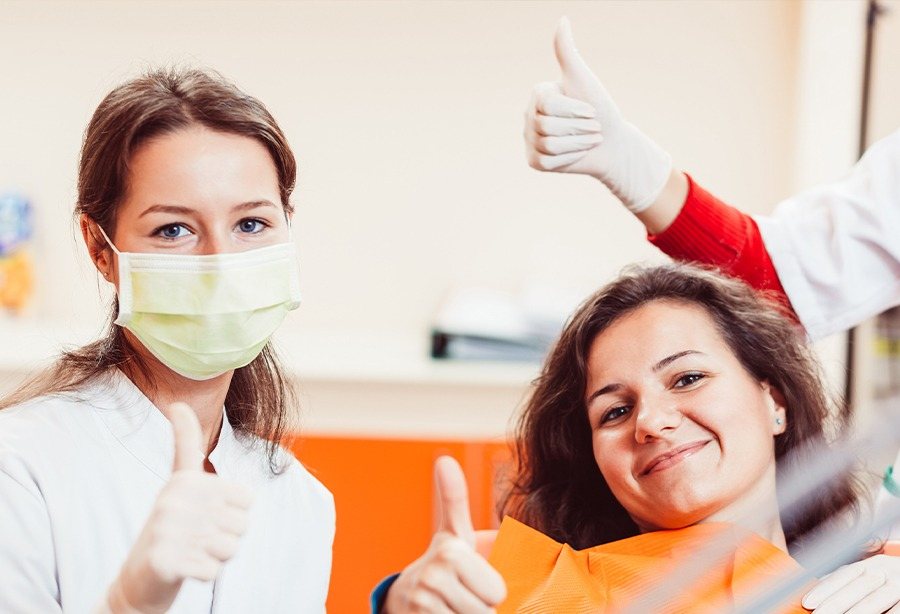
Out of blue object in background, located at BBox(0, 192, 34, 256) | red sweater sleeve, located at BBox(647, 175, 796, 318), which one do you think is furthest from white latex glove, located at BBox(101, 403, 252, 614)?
blue object in background, located at BBox(0, 192, 34, 256)

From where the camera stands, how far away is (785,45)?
64.9 inches

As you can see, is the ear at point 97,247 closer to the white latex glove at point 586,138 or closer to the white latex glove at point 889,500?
the white latex glove at point 586,138

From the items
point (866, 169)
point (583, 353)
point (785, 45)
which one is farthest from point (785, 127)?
point (583, 353)

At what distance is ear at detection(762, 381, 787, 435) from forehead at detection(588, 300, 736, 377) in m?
0.07

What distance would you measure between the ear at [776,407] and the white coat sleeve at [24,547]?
72 cm

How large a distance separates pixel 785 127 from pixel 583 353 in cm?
92

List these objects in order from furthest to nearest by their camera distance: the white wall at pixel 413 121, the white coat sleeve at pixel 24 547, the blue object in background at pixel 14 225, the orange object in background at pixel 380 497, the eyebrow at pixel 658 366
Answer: the blue object in background at pixel 14 225
the orange object in background at pixel 380 497
the white wall at pixel 413 121
the eyebrow at pixel 658 366
the white coat sleeve at pixel 24 547

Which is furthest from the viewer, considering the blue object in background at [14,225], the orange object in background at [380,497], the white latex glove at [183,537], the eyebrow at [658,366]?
the blue object in background at [14,225]

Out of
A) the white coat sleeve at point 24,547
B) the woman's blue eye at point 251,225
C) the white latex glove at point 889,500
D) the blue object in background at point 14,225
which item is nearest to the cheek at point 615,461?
the white latex glove at point 889,500

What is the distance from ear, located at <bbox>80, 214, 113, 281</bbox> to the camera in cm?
84

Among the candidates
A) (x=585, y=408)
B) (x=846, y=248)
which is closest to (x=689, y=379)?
(x=585, y=408)

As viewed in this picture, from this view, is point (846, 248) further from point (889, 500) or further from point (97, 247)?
point (97, 247)

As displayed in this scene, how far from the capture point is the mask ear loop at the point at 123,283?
81 centimetres

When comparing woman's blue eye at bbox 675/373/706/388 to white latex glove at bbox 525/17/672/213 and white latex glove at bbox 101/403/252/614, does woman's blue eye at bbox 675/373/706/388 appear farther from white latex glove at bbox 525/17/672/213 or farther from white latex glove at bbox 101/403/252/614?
white latex glove at bbox 101/403/252/614
